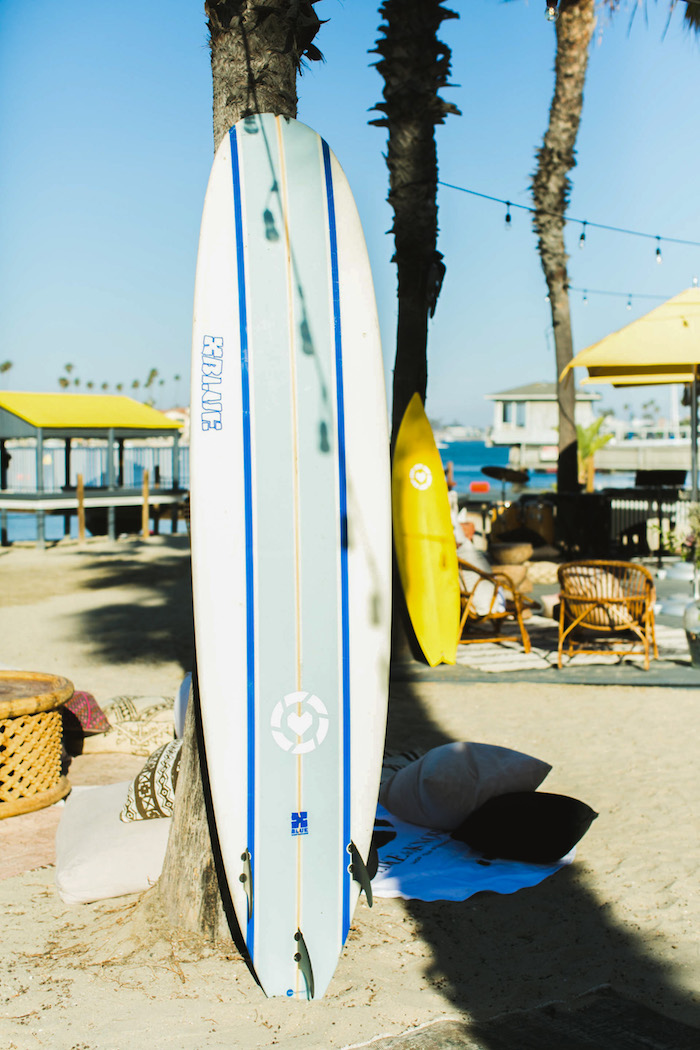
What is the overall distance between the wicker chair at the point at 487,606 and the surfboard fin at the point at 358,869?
466cm

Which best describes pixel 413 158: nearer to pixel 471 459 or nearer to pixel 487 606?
pixel 487 606

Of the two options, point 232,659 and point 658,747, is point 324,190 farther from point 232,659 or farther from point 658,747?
point 658,747

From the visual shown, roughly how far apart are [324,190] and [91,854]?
2646mm

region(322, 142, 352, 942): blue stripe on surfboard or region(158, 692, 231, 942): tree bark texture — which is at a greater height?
region(322, 142, 352, 942): blue stripe on surfboard

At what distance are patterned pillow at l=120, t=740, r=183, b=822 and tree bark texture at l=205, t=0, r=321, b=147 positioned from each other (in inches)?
101

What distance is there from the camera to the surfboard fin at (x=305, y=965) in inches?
108

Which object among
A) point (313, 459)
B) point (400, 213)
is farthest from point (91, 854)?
point (400, 213)

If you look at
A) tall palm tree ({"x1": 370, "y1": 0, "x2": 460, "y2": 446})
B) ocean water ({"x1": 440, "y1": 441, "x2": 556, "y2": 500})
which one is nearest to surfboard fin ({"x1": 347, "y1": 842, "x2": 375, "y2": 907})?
tall palm tree ({"x1": 370, "y1": 0, "x2": 460, "y2": 446})

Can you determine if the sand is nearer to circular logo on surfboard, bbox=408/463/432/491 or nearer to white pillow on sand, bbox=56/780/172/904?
white pillow on sand, bbox=56/780/172/904

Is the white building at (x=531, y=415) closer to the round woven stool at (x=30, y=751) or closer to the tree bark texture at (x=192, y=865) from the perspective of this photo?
the round woven stool at (x=30, y=751)

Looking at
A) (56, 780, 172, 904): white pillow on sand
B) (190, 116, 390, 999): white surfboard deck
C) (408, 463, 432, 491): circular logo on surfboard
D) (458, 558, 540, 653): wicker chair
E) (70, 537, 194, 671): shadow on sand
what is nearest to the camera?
(190, 116, 390, 999): white surfboard deck

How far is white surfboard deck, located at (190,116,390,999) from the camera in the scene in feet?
9.41

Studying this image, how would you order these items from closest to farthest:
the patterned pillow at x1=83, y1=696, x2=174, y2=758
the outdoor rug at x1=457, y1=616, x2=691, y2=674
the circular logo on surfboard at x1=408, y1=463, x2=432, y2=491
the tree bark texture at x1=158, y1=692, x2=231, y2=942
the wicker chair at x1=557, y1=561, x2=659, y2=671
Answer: the tree bark texture at x1=158, y1=692, x2=231, y2=942 → the patterned pillow at x1=83, y1=696, x2=174, y2=758 → the wicker chair at x1=557, y1=561, x2=659, y2=671 → the outdoor rug at x1=457, y1=616, x2=691, y2=674 → the circular logo on surfboard at x1=408, y1=463, x2=432, y2=491

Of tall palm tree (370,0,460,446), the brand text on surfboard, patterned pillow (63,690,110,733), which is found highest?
tall palm tree (370,0,460,446)
